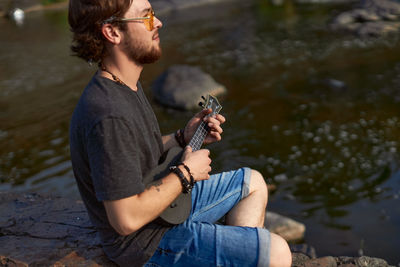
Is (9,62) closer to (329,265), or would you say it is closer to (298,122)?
(298,122)

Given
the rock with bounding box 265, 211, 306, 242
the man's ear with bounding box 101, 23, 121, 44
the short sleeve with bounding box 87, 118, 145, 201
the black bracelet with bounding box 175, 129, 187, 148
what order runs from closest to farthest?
the short sleeve with bounding box 87, 118, 145, 201, the man's ear with bounding box 101, 23, 121, 44, the black bracelet with bounding box 175, 129, 187, 148, the rock with bounding box 265, 211, 306, 242

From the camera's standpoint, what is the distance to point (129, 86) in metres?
2.62

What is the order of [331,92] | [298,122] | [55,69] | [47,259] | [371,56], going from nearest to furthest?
1. [47,259]
2. [298,122]
3. [331,92]
4. [371,56]
5. [55,69]

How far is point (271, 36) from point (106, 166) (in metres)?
15.5

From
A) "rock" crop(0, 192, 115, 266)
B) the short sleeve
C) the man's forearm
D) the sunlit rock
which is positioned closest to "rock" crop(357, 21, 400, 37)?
"rock" crop(0, 192, 115, 266)

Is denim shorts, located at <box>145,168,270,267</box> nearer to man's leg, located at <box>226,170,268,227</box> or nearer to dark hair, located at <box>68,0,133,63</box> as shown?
man's leg, located at <box>226,170,268,227</box>

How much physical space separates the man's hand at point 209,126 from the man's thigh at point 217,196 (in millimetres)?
312

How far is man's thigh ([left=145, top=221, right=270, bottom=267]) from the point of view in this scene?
2.51 m

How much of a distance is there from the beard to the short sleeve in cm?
57

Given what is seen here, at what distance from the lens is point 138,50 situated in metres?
2.56

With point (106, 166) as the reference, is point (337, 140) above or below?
below

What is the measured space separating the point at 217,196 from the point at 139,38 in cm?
128

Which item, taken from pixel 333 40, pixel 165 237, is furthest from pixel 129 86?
pixel 333 40

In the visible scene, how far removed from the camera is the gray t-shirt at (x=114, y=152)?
6.95 feet
